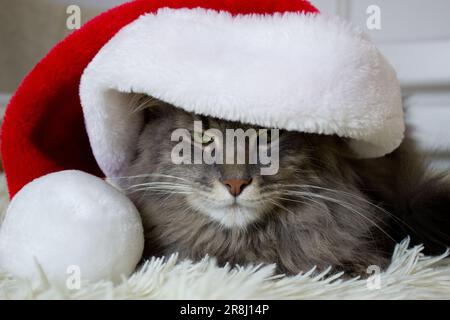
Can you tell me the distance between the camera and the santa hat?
2.94 feet

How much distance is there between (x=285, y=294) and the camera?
0.88 m

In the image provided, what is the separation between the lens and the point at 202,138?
1101 mm

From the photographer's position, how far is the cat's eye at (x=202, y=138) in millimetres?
1092

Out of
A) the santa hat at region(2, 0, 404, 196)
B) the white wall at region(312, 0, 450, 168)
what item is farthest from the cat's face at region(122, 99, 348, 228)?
the white wall at region(312, 0, 450, 168)

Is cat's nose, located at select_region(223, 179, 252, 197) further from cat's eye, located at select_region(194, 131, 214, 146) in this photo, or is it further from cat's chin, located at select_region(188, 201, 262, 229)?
cat's eye, located at select_region(194, 131, 214, 146)

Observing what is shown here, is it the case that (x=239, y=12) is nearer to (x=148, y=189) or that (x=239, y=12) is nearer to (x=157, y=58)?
(x=157, y=58)

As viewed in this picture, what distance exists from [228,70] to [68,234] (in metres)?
0.43

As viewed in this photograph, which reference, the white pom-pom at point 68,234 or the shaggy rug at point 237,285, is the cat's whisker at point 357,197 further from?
the white pom-pom at point 68,234

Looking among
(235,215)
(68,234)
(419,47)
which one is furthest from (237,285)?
(419,47)

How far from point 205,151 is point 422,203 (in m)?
0.55

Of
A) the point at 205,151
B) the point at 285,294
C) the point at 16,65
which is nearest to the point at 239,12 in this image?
the point at 205,151

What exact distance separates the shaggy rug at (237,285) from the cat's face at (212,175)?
0.12 meters

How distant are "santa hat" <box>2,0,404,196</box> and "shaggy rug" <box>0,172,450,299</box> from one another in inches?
11.7

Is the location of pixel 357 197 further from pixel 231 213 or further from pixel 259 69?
pixel 259 69
